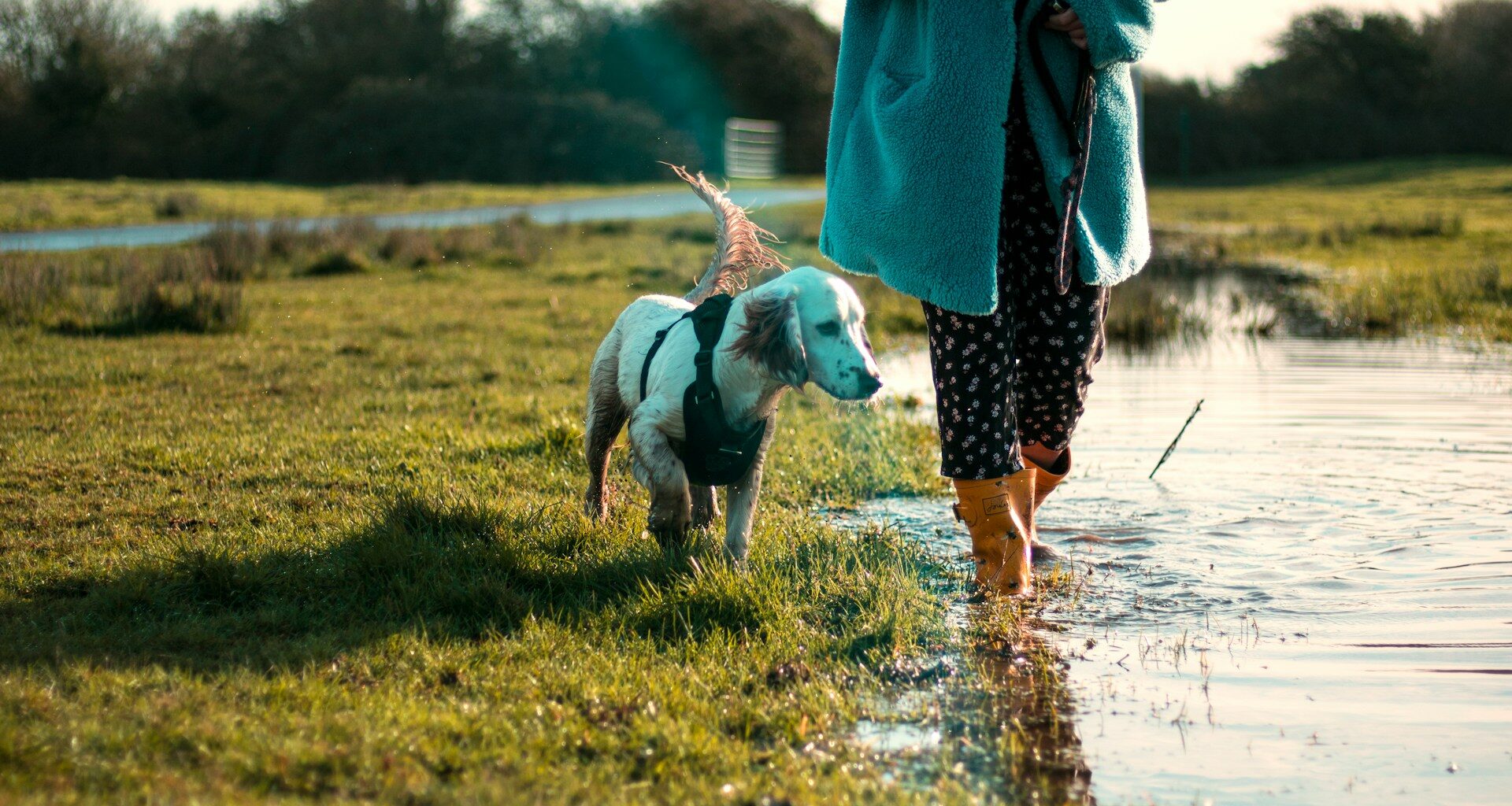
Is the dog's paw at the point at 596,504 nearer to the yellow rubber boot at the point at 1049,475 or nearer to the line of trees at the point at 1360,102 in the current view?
the yellow rubber boot at the point at 1049,475

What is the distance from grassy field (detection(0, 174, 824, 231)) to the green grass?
14.5m

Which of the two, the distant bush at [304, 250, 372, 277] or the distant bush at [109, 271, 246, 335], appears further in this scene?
the distant bush at [304, 250, 372, 277]

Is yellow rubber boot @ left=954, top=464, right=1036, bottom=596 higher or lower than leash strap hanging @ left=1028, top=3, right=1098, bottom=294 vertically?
lower

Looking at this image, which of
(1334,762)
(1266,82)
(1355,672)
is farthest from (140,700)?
(1266,82)

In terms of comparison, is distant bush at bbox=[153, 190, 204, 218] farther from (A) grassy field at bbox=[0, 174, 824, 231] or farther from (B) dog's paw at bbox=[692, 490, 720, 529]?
(B) dog's paw at bbox=[692, 490, 720, 529]

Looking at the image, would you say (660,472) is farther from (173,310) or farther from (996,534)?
(173,310)

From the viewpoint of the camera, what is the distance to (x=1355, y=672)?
3.74m

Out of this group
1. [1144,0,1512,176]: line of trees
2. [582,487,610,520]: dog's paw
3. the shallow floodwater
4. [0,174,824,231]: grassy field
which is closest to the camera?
the shallow floodwater

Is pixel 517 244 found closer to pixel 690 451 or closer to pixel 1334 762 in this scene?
pixel 690 451

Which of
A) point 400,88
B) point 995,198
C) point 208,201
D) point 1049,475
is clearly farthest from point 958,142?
point 400,88

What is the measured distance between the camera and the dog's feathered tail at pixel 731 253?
5.24m

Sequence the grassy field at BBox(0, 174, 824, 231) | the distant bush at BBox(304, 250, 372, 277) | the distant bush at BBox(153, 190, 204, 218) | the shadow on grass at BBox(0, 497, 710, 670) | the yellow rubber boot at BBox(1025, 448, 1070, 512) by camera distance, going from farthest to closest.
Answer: the distant bush at BBox(153, 190, 204, 218), the grassy field at BBox(0, 174, 824, 231), the distant bush at BBox(304, 250, 372, 277), the yellow rubber boot at BBox(1025, 448, 1070, 512), the shadow on grass at BBox(0, 497, 710, 670)

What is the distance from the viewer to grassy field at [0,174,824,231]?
66.8ft

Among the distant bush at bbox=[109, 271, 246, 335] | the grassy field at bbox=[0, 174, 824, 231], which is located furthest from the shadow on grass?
the grassy field at bbox=[0, 174, 824, 231]
